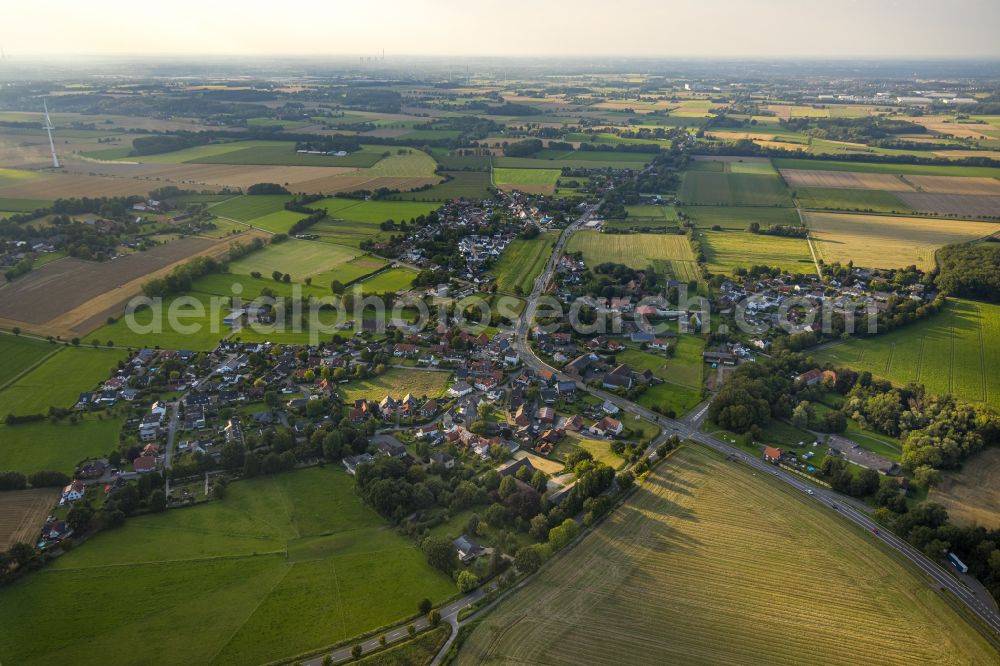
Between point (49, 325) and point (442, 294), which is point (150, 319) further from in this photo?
point (442, 294)

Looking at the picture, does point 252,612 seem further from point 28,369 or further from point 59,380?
point 28,369

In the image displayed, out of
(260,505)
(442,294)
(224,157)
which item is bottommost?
(260,505)

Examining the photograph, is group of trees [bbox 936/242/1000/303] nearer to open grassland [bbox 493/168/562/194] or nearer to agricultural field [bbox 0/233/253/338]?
open grassland [bbox 493/168/562/194]

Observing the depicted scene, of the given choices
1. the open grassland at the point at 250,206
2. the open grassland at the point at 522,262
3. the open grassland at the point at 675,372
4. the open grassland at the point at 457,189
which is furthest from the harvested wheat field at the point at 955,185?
the open grassland at the point at 250,206

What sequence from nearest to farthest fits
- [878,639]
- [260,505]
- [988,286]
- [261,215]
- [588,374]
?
[878,639]
[260,505]
[588,374]
[988,286]
[261,215]

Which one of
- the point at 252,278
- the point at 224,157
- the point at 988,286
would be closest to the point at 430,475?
the point at 252,278

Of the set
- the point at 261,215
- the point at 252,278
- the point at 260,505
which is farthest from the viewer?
the point at 261,215
